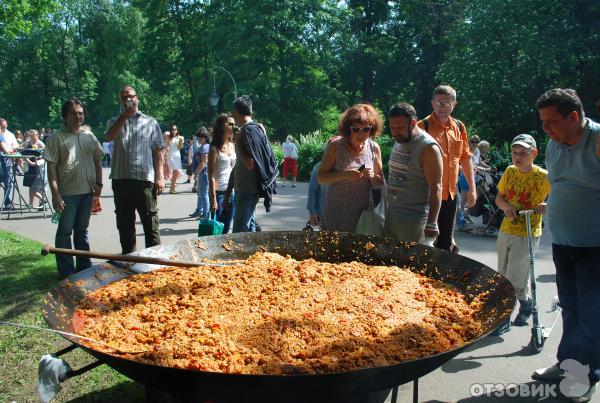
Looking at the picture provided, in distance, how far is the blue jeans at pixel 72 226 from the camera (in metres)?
5.15

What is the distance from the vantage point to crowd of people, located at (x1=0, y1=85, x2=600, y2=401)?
3057mm

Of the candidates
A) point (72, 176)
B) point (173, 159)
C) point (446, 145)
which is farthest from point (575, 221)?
point (173, 159)

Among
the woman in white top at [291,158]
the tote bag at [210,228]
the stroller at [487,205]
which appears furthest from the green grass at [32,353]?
the woman in white top at [291,158]

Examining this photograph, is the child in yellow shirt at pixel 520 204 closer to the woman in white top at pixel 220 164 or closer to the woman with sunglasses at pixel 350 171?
the woman with sunglasses at pixel 350 171

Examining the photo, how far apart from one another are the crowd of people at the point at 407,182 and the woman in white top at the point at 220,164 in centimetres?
2

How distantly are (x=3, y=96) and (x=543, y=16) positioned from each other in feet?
156

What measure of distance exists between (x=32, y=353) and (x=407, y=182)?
307 cm

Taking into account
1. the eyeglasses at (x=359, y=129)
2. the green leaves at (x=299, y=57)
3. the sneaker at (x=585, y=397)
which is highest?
the green leaves at (x=299, y=57)

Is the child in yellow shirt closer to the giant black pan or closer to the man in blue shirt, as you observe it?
the man in blue shirt

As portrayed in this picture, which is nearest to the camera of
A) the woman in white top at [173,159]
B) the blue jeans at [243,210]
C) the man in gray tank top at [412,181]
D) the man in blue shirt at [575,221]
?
the man in blue shirt at [575,221]

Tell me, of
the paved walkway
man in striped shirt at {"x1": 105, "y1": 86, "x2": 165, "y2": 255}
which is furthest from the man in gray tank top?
man in striped shirt at {"x1": 105, "y1": 86, "x2": 165, "y2": 255}

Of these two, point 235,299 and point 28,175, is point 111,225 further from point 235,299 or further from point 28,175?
point 235,299

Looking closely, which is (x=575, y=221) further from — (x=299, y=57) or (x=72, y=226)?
(x=299, y=57)

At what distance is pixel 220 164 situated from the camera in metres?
6.63
